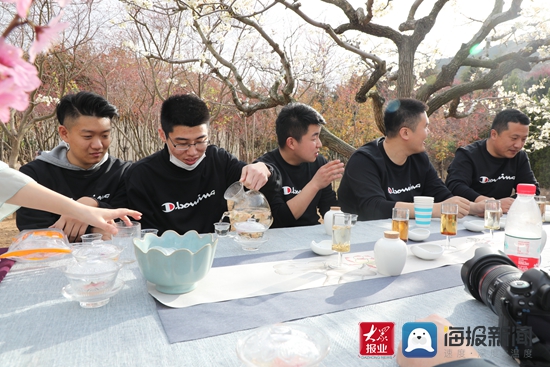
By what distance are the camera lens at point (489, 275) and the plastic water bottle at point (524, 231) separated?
0.37 metres

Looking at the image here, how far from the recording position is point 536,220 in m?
1.45

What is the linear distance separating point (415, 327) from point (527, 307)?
0.73ft

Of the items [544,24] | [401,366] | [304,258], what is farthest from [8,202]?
[544,24]

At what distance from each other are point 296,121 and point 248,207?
1.11 m

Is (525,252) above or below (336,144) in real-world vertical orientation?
below

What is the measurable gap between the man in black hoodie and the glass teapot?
811 mm

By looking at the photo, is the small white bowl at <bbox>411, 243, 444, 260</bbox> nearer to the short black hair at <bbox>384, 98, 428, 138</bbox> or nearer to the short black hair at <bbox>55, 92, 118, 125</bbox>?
the short black hair at <bbox>384, 98, 428, 138</bbox>

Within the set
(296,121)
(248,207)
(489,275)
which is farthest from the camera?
(296,121)

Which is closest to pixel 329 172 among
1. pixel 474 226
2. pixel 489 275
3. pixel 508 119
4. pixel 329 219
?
pixel 329 219

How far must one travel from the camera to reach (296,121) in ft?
8.67

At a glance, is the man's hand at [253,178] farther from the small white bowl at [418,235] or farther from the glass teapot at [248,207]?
the small white bowl at [418,235]

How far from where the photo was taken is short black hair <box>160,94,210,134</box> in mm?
2164

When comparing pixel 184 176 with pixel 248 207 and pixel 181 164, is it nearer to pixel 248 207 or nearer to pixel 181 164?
pixel 181 164

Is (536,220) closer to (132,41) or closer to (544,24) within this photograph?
(544,24)
